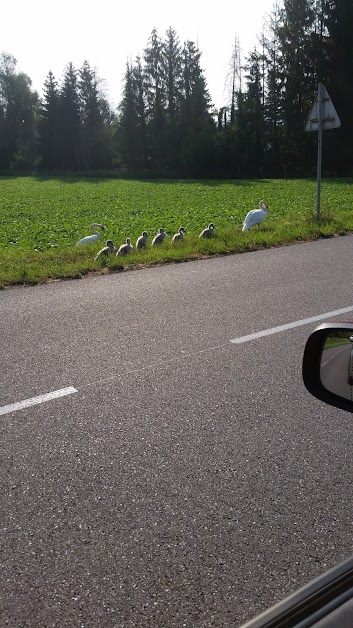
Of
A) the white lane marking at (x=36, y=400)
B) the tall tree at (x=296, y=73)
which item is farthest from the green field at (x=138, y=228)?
the tall tree at (x=296, y=73)

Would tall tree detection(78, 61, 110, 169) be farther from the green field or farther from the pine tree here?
the green field

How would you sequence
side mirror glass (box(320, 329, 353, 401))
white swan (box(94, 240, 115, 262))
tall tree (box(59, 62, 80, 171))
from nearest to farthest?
side mirror glass (box(320, 329, 353, 401))
white swan (box(94, 240, 115, 262))
tall tree (box(59, 62, 80, 171))

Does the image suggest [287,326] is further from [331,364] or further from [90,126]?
[90,126]

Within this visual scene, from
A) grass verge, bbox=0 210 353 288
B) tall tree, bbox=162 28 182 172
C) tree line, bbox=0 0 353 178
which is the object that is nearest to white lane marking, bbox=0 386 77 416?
grass verge, bbox=0 210 353 288

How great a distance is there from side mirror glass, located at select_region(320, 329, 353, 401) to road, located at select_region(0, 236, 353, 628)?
0.99m

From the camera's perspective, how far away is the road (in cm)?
236

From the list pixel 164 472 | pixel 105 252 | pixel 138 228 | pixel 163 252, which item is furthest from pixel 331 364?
pixel 138 228

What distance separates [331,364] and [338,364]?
0.04 m

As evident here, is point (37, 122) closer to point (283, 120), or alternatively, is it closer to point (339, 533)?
point (283, 120)

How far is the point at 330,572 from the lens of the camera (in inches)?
50.2

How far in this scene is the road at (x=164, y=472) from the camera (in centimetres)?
236

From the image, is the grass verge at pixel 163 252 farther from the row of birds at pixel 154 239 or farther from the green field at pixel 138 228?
the row of birds at pixel 154 239

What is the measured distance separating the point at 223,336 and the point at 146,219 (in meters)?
15.9

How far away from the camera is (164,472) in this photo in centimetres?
323
